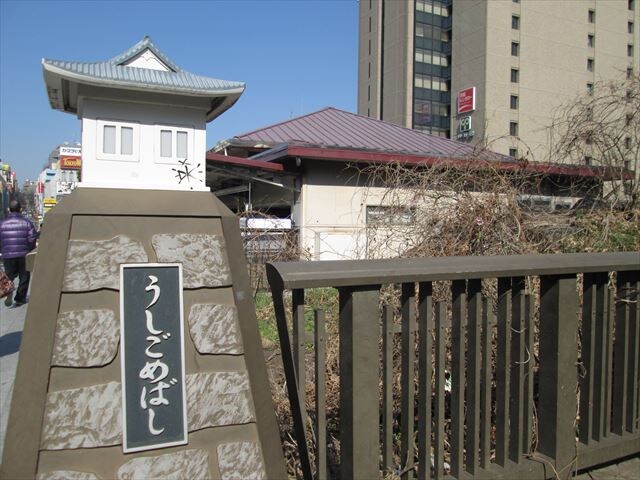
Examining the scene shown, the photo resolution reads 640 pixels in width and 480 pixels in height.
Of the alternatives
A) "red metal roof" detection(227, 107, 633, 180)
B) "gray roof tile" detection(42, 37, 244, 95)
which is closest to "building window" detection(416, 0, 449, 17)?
"red metal roof" detection(227, 107, 633, 180)

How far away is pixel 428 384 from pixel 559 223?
9.18ft

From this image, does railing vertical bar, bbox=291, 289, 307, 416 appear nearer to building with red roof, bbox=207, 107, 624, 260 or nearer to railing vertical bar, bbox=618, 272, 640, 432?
railing vertical bar, bbox=618, 272, 640, 432

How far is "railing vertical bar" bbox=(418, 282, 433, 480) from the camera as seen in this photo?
2.20 m

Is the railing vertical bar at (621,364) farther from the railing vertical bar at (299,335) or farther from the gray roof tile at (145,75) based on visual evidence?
the gray roof tile at (145,75)

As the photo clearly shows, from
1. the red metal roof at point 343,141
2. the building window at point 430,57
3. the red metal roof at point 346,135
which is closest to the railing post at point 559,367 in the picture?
the red metal roof at point 343,141

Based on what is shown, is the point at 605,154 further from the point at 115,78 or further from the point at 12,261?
the point at 12,261

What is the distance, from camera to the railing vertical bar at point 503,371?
8.02 feet

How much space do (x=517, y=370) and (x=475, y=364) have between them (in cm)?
30

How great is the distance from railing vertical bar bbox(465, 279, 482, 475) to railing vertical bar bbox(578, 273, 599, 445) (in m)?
0.82

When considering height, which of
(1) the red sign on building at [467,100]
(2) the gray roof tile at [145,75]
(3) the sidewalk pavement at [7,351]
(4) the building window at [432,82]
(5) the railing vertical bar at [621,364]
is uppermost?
(4) the building window at [432,82]

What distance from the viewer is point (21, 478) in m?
1.66

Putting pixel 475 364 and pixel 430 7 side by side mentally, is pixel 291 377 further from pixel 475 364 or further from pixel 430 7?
pixel 430 7

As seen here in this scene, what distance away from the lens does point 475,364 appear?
7.66 feet

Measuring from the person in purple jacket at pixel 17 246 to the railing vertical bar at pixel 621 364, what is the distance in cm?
895
